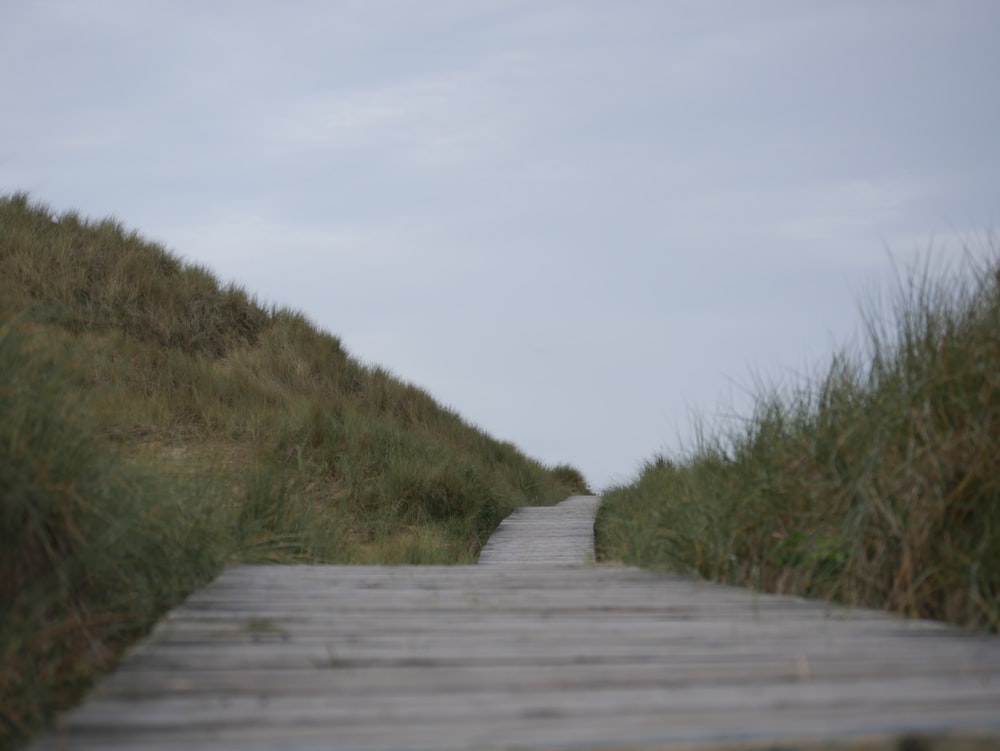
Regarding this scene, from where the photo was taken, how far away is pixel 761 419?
416cm

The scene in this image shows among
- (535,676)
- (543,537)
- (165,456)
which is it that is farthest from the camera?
(543,537)

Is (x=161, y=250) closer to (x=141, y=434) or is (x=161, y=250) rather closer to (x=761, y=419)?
(x=141, y=434)

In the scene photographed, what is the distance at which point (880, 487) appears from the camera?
124 inches

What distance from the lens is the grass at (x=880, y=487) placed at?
9.62 feet

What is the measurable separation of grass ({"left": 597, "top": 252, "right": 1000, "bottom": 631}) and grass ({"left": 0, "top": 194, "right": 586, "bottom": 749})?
2.04 metres

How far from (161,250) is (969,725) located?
13309mm

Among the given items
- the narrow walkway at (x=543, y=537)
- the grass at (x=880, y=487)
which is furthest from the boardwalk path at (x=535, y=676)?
the narrow walkway at (x=543, y=537)

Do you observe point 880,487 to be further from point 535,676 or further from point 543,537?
point 543,537

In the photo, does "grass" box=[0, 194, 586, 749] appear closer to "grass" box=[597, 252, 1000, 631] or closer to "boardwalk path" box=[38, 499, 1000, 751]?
"boardwalk path" box=[38, 499, 1000, 751]

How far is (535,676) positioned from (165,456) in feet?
12.9

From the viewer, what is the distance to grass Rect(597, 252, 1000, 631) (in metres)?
2.93

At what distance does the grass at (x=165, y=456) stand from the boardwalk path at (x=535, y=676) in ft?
1.03

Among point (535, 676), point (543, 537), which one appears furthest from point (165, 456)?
point (543, 537)

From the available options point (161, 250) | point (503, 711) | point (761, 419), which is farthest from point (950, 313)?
point (161, 250)
